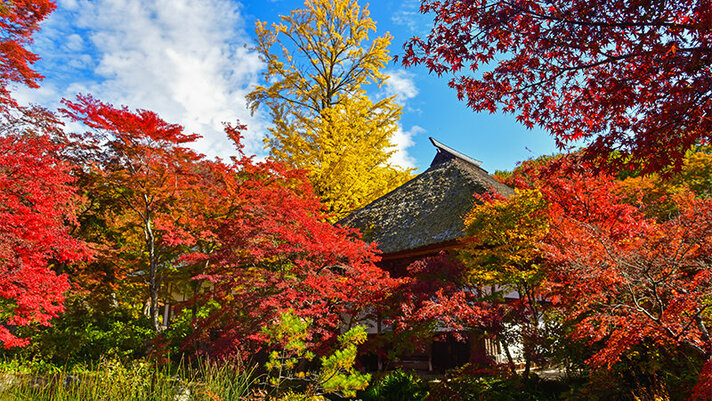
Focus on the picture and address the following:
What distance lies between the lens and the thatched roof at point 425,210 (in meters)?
8.68

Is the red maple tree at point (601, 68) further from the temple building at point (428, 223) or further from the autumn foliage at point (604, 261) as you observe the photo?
the temple building at point (428, 223)

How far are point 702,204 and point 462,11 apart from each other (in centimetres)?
321

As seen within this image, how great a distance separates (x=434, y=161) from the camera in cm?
1362

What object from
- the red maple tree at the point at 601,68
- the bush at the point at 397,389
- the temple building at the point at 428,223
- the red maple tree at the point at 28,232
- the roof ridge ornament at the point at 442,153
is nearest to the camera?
the red maple tree at the point at 601,68

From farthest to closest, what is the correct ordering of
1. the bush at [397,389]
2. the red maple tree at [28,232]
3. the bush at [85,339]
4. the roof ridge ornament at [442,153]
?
the roof ridge ornament at [442,153], the bush at [85,339], the bush at [397,389], the red maple tree at [28,232]

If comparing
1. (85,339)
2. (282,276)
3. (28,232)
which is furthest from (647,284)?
(85,339)

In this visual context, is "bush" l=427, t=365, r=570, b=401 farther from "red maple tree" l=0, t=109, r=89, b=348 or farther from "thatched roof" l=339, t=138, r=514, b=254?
"red maple tree" l=0, t=109, r=89, b=348

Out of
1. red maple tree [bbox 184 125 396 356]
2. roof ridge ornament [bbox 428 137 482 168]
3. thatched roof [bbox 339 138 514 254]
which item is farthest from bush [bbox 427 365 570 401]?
roof ridge ornament [bbox 428 137 482 168]

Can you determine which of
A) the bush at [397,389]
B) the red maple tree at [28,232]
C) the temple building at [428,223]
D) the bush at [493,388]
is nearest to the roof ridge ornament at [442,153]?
the temple building at [428,223]

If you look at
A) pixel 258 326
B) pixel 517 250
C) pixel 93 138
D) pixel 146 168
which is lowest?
pixel 258 326

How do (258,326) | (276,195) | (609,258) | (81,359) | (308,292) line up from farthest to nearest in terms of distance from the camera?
1. (81,359)
2. (276,195)
3. (308,292)
4. (258,326)
5. (609,258)

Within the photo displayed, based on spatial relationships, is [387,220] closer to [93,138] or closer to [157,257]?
[157,257]

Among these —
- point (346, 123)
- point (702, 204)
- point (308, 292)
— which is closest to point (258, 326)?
point (308, 292)

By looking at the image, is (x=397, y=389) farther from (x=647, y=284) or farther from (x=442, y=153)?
(x=442, y=153)
